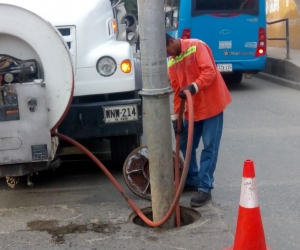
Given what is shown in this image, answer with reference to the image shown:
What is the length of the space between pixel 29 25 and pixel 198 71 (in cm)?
147

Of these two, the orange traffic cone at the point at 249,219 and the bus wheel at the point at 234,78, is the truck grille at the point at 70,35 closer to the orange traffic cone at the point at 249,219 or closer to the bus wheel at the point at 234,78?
the orange traffic cone at the point at 249,219

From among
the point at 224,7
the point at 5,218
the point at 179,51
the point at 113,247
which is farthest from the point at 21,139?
the point at 224,7

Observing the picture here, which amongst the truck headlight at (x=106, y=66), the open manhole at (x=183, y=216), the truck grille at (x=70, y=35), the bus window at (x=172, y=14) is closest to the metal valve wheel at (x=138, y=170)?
the open manhole at (x=183, y=216)

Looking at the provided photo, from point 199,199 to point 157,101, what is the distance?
1169 mm

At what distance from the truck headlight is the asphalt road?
45.7 inches

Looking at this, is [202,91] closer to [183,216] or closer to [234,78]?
[183,216]

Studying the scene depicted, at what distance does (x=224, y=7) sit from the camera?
1353cm

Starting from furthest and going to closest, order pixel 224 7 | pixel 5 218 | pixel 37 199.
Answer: pixel 224 7, pixel 37 199, pixel 5 218

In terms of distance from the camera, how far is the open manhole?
4.94 meters

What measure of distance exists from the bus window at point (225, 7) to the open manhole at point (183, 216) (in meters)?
8.94

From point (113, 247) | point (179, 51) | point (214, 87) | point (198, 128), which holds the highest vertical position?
point (179, 51)

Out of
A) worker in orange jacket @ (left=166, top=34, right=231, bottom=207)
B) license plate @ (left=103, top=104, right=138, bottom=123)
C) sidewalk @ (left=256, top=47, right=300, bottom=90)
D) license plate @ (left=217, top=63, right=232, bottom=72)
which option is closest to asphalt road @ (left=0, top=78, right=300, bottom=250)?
worker in orange jacket @ (left=166, top=34, right=231, bottom=207)

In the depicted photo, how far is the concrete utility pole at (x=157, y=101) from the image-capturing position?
14.0 feet

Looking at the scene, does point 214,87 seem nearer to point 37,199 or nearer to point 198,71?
point 198,71
